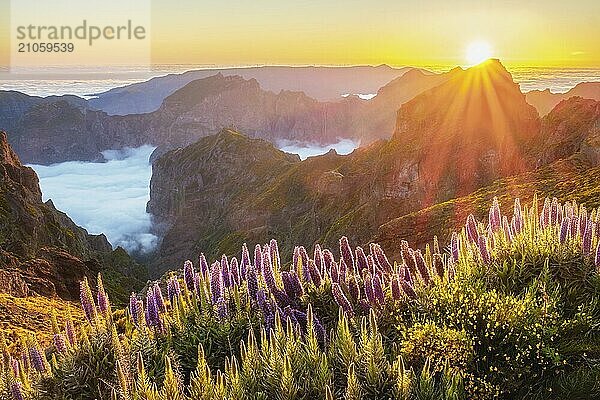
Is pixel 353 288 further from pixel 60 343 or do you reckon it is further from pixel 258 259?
pixel 60 343

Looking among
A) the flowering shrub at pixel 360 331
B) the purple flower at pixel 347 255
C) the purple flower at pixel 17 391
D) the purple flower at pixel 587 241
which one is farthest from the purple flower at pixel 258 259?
the purple flower at pixel 587 241

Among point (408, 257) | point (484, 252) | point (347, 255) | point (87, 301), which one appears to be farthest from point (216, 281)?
point (484, 252)

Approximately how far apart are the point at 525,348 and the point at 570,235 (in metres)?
2.44

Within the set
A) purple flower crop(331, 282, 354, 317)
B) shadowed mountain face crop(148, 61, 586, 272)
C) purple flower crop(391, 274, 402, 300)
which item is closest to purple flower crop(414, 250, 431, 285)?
purple flower crop(391, 274, 402, 300)

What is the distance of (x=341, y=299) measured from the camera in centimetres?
750

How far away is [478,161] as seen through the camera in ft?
252

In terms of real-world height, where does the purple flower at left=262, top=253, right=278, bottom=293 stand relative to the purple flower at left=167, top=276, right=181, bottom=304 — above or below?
above

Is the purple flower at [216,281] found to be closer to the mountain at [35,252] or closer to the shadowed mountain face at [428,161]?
the mountain at [35,252]

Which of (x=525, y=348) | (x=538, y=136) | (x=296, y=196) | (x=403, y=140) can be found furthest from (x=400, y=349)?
(x=296, y=196)

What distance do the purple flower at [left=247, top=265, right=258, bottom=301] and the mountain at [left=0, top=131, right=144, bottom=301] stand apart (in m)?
Result: 16.5

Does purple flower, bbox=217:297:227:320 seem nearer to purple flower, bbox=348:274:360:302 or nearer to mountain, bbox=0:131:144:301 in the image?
purple flower, bbox=348:274:360:302

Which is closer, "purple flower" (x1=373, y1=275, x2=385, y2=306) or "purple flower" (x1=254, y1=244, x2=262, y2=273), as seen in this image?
"purple flower" (x1=373, y1=275, x2=385, y2=306)

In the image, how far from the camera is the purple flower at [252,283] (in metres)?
8.39

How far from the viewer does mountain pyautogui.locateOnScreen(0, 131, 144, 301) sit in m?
27.3
